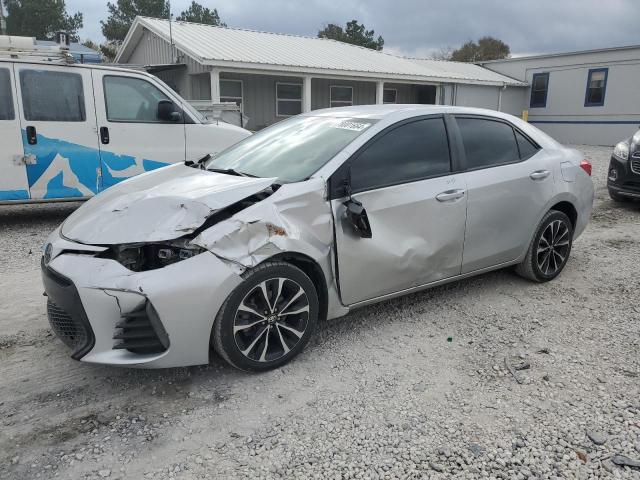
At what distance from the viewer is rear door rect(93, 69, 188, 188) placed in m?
6.84

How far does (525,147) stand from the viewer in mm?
4570

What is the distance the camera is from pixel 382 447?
2578mm

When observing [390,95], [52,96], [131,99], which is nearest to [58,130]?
[52,96]

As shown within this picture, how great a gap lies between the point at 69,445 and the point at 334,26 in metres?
57.5

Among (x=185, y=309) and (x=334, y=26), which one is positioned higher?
(x=334, y=26)

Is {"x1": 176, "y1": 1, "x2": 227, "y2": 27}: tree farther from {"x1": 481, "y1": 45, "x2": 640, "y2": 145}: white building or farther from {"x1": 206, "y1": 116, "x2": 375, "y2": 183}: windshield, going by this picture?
{"x1": 206, "y1": 116, "x2": 375, "y2": 183}: windshield

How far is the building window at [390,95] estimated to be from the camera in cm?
2303

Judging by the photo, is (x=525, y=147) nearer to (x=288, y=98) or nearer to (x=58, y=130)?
(x=58, y=130)

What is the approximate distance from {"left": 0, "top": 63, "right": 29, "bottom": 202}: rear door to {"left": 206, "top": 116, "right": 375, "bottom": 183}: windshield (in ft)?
11.7

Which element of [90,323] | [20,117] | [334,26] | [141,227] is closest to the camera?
[90,323]

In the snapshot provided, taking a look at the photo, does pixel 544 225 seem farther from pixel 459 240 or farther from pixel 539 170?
pixel 459 240

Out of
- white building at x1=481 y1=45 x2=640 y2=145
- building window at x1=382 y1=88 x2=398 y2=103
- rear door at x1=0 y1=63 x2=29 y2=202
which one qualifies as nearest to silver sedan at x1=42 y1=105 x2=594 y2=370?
rear door at x1=0 y1=63 x2=29 y2=202

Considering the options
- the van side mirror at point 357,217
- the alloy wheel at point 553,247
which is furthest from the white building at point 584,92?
the van side mirror at point 357,217

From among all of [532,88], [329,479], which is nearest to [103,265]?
[329,479]
